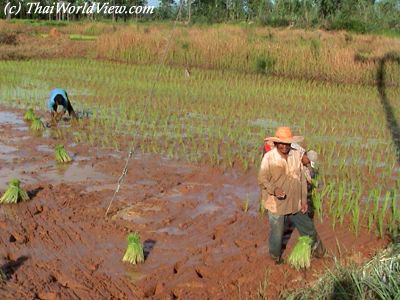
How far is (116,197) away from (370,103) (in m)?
7.66

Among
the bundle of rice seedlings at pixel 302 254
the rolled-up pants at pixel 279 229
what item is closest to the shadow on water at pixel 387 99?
the rolled-up pants at pixel 279 229

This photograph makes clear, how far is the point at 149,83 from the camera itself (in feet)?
45.1

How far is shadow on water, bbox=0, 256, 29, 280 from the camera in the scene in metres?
3.87

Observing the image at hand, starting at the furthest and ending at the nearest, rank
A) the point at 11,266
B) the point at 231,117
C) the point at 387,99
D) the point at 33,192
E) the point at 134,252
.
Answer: the point at 387,99
the point at 231,117
the point at 33,192
the point at 134,252
the point at 11,266

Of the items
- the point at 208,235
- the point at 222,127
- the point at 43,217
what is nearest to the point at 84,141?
the point at 222,127

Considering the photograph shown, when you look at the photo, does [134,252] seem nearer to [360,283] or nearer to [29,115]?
[360,283]

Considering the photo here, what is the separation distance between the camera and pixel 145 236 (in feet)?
15.6

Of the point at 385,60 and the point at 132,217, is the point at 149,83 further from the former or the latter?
the point at 132,217

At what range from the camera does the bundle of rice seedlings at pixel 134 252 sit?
4129mm

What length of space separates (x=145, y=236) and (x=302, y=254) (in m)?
1.45

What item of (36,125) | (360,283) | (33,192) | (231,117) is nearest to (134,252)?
(360,283)

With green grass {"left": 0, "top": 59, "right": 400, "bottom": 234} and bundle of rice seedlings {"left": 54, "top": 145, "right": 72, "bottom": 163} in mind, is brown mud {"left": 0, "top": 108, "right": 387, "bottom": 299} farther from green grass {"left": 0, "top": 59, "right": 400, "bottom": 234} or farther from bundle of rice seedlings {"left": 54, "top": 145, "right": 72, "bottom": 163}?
green grass {"left": 0, "top": 59, "right": 400, "bottom": 234}

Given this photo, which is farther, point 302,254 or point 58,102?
point 58,102

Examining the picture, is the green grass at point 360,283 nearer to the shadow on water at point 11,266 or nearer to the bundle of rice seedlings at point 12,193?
the shadow on water at point 11,266
